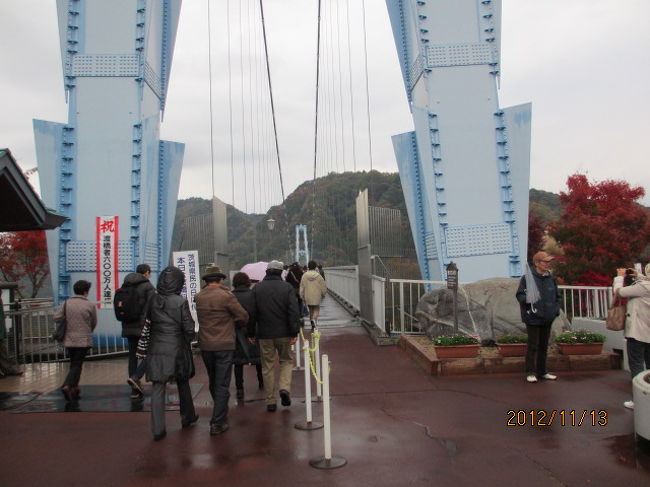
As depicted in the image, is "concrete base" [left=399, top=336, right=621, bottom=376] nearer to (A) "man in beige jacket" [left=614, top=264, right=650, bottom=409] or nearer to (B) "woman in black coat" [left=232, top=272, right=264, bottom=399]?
(A) "man in beige jacket" [left=614, top=264, right=650, bottom=409]

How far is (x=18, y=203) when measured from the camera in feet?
20.4

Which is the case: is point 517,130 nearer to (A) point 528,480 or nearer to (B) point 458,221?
(B) point 458,221

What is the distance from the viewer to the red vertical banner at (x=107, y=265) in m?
10.2

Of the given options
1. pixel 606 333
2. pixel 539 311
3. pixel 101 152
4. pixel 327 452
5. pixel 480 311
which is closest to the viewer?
pixel 327 452

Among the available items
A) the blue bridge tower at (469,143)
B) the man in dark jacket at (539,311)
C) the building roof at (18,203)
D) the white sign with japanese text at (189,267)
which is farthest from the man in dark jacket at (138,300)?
the blue bridge tower at (469,143)

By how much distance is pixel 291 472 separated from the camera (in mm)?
3949

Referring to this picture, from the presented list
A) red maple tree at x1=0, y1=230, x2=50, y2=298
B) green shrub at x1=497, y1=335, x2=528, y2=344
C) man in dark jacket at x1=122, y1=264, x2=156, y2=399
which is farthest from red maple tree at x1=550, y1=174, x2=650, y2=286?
red maple tree at x1=0, y1=230, x2=50, y2=298

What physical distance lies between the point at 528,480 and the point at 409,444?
106 cm

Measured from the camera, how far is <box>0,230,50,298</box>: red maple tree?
2164 centimetres

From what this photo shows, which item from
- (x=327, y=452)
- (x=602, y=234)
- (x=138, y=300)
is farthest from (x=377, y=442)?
(x=602, y=234)

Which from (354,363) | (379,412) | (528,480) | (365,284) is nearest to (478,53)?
(365,284)

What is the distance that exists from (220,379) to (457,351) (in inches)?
128
